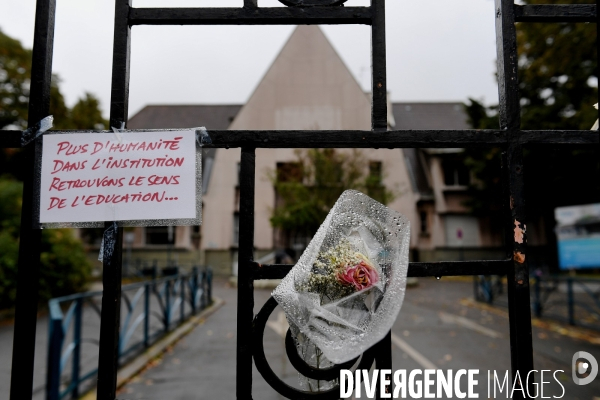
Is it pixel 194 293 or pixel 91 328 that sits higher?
pixel 194 293

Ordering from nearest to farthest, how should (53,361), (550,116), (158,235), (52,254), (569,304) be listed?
(53,361) → (569,304) → (52,254) → (550,116) → (158,235)

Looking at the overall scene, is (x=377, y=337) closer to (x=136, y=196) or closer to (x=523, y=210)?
(x=523, y=210)

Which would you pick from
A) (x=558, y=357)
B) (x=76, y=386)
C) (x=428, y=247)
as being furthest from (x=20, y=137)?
(x=428, y=247)

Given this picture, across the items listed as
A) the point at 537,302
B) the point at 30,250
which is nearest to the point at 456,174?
the point at 537,302

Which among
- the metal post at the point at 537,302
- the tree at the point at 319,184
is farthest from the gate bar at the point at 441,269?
the tree at the point at 319,184

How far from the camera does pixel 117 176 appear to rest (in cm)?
144

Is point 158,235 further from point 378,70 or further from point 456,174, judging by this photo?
point 378,70

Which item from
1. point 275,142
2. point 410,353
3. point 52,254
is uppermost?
point 275,142

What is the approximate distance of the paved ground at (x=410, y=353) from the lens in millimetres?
4691

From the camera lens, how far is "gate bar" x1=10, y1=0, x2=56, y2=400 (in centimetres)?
138

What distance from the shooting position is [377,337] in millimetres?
1258

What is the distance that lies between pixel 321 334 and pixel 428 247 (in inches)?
886

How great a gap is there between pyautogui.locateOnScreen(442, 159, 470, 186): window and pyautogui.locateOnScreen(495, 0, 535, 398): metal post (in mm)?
22441

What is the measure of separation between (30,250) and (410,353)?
19.5 feet
